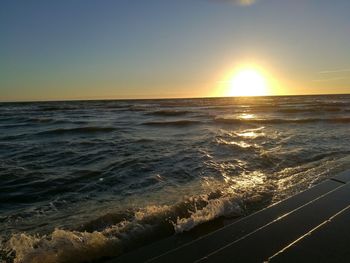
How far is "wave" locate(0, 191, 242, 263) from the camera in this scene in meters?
3.73

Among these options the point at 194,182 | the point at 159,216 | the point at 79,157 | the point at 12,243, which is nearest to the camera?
the point at 12,243

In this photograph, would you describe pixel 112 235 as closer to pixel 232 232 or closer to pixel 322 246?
pixel 232 232

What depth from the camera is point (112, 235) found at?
13.7 ft

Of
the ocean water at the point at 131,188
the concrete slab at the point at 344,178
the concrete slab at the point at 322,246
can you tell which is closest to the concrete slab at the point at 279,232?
the concrete slab at the point at 322,246

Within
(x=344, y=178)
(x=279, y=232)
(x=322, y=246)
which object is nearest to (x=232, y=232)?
(x=279, y=232)

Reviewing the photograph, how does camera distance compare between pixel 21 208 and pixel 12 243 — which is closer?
pixel 12 243

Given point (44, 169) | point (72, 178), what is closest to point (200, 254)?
Answer: point (72, 178)

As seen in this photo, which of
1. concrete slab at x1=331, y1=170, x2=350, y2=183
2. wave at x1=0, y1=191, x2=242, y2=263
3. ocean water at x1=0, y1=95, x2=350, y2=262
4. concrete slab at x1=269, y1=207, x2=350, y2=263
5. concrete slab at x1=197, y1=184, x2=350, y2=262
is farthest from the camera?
concrete slab at x1=331, y1=170, x2=350, y2=183

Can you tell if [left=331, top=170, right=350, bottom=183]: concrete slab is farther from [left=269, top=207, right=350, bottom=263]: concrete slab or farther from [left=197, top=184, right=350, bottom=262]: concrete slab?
[left=269, top=207, right=350, bottom=263]: concrete slab

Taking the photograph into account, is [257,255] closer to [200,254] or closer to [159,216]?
[200,254]

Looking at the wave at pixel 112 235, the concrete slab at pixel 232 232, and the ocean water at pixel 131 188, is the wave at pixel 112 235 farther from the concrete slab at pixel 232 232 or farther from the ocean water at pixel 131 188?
the concrete slab at pixel 232 232

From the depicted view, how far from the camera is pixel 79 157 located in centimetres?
1055

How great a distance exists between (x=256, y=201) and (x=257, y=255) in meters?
2.45

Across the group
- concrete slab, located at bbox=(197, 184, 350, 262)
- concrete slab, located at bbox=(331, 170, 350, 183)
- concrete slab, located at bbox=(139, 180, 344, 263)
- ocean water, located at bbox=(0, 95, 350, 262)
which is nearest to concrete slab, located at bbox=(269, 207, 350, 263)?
concrete slab, located at bbox=(197, 184, 350, 262)
